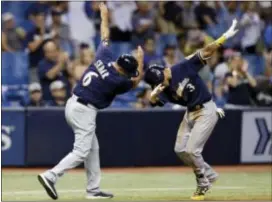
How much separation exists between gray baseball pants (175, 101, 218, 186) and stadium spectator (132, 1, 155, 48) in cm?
548

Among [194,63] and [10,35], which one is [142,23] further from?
[194,63]

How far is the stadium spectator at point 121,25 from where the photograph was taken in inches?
651

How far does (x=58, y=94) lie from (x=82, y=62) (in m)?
1.00

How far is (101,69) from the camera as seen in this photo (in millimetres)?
10617

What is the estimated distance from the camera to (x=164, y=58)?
53.2ft

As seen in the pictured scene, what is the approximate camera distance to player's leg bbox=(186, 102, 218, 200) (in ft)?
35.9

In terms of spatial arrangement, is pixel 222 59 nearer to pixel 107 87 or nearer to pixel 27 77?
pixel 27 77

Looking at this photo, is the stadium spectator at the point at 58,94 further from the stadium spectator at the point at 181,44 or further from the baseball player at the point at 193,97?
the baseball player at the point at 193,97

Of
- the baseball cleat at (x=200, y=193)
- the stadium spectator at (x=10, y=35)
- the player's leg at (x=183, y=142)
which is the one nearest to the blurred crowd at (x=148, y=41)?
the stadium spectator at (x=10, y=35)

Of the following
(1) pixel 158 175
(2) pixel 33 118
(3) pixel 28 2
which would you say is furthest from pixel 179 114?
(3) pixel 28 2

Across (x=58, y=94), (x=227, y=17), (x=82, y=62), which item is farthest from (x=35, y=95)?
(x=227, y=17)

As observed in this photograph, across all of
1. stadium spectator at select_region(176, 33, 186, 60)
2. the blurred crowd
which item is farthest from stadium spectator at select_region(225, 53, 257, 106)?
stadium spectator at select_region(176, 33, 186, 60)

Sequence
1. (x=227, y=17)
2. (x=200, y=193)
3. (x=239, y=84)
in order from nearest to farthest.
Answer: (x=200, y=193) < (x=239, y=84) < (x=227, y=17)

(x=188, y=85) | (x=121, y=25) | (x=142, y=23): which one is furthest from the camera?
(x=121, y=25)
